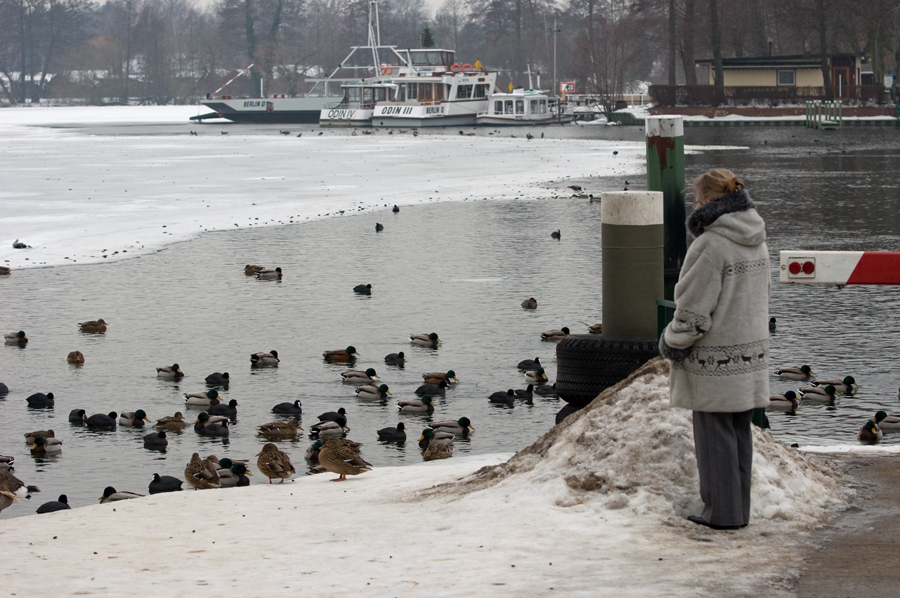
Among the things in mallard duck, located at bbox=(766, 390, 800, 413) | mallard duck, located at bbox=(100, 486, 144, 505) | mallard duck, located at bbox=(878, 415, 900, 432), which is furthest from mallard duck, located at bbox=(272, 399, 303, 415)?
mallard duck, located at bbox=(878, 415, 900, 432)

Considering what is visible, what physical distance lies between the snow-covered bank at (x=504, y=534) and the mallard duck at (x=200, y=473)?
187cm

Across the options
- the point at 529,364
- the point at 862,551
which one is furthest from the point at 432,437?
the point at 862,551

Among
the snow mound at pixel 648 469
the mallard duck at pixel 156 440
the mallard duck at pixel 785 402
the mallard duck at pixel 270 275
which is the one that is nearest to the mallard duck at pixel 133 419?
the mallard duck at pixel 156 440

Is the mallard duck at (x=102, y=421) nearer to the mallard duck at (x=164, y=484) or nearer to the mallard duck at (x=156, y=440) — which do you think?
the mallard duck at (x=156, y=440)

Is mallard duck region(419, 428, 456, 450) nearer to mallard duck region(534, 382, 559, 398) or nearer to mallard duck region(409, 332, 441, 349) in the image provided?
mallard duck region(534, 382, 559, 398)

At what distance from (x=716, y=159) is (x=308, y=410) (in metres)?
31.5

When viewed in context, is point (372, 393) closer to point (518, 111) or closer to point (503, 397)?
point (503, 397)

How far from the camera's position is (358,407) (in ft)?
34.1

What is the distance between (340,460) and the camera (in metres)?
7.52

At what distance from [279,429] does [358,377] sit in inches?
63.3

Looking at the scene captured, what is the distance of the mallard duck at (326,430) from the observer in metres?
9.20

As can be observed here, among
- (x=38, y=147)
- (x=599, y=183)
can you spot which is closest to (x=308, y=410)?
(x=599, y=183)

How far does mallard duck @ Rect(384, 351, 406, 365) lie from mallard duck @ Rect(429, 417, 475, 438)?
235cm

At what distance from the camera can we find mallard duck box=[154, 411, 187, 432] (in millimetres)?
9852
